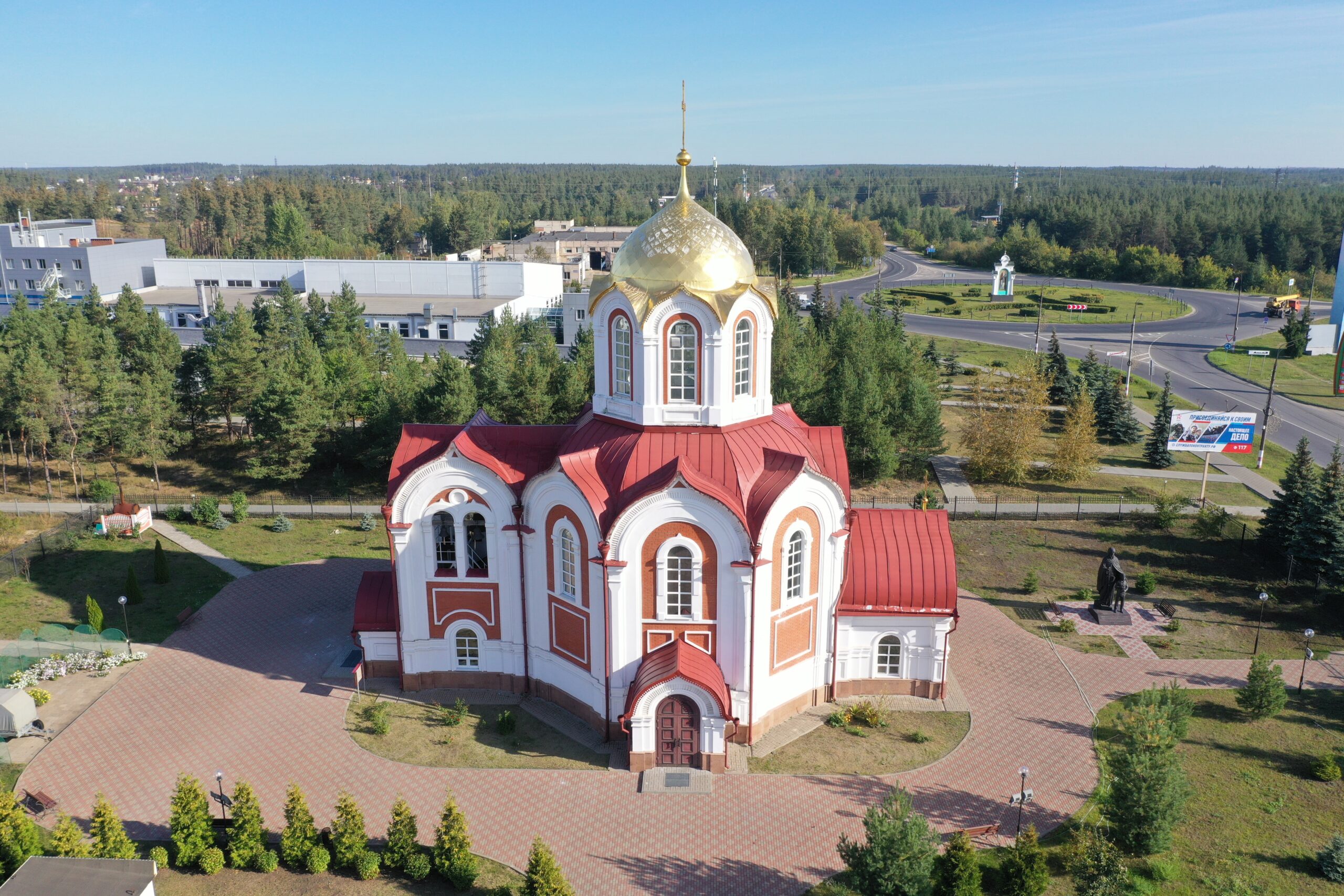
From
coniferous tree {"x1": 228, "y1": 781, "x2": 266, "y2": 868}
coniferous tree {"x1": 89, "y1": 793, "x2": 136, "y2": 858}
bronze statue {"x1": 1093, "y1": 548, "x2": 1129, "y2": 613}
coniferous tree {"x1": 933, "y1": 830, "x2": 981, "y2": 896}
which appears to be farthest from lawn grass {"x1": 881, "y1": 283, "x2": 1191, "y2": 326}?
coniferous tree {"x1": 89, "y1": 793, "x2": 136, "y2": 858}

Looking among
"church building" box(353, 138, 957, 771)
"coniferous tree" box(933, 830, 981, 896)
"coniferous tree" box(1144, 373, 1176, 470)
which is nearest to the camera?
"coniferous tree" box(933, 830, 981, 896)

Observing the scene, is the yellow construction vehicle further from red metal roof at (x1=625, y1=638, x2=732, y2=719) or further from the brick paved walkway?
red metal roof at (x1=625, y1=638, x2=732, y2=719)

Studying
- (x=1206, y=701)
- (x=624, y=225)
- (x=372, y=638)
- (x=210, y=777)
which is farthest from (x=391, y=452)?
(x=624, y=225)

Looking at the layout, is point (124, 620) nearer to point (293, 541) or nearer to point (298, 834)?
point (293, 541)

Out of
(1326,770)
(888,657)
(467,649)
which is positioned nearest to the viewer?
(1326,770)

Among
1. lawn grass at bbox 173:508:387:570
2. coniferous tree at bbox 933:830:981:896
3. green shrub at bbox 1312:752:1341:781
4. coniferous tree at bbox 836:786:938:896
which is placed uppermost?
coniferous tree at bbox 836:786:938:896

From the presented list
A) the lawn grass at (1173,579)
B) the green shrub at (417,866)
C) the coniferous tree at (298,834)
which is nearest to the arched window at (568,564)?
the green shrub at (417,866)

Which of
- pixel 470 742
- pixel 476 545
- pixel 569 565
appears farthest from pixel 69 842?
pixel 569 565
